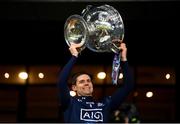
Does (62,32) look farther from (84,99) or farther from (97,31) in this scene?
(84,99)

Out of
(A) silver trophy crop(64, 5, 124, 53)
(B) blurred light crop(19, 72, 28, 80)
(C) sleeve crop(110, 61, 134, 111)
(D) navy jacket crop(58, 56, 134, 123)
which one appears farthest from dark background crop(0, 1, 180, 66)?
(D) navy jacket crop(58, 56, 134, 123)

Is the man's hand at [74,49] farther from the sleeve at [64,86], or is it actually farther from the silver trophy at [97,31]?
the silver trophy at [97,31]

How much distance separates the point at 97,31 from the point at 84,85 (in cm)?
52

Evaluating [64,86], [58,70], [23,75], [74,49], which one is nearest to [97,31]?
[74,49]

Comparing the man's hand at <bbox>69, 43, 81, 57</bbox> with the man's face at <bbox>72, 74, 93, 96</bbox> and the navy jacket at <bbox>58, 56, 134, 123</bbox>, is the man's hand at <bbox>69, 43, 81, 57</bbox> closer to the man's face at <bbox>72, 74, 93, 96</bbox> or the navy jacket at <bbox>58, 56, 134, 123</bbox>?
the navy jacket at <bbox>58, 56, 134, 123</bbox>

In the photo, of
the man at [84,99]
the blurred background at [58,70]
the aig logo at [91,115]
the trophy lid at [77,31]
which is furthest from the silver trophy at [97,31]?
the blurred background at [58,70]

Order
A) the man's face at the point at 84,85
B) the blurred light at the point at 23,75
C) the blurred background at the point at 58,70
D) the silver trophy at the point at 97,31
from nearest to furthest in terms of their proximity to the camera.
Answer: the man's face at the point at 84,85, the silver trophy at the point at 97,31, the blurred background at the point at 58,70, the blurred light at the point at 23,75

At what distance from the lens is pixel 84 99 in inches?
173

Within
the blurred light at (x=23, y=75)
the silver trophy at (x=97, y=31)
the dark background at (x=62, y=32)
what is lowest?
the silver trophy at (x=97, y=31)

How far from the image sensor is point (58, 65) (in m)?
10.3

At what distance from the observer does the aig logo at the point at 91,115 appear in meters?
4.32

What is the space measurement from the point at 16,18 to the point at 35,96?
7.67ft

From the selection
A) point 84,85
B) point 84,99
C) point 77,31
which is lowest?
point 84,99

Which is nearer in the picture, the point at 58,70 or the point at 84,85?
the point at 84,85
